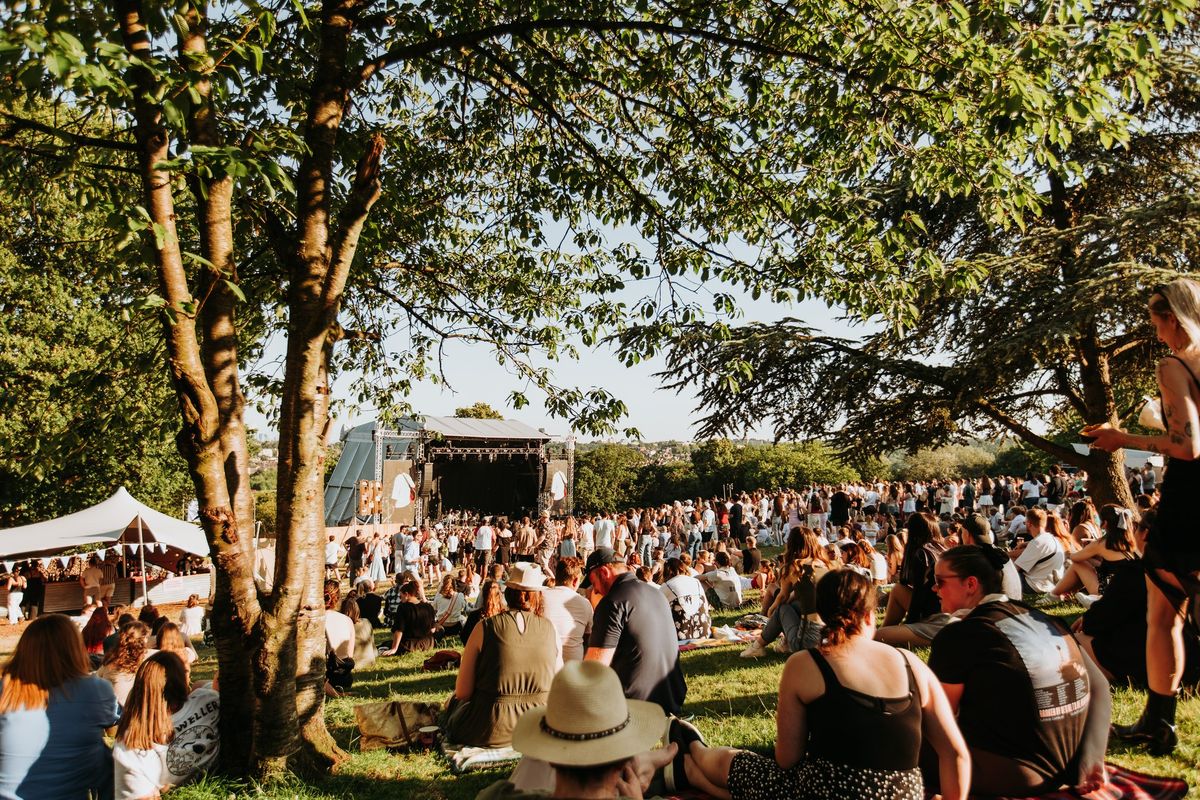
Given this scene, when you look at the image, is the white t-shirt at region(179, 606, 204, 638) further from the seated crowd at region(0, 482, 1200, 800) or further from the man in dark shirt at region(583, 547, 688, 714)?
the man in dark shirt at region(583, 547, 688, 714)

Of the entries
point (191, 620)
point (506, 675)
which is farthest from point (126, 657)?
point (191, 620)

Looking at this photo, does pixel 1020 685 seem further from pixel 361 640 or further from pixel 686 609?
pixel 361 640

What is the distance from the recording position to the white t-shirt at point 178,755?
3.86m

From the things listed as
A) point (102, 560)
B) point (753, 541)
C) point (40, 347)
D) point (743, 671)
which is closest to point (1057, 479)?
point (753, 541)

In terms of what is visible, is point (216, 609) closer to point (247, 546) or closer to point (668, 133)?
point (247, 546)

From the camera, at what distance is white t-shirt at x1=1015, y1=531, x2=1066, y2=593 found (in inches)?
335

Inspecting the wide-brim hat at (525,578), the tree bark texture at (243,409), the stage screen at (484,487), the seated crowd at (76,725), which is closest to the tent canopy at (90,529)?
the tree bark texture at (243,409)

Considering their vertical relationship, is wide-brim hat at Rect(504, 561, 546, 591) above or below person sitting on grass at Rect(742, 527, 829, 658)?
above

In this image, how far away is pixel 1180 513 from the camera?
3080 millimetres

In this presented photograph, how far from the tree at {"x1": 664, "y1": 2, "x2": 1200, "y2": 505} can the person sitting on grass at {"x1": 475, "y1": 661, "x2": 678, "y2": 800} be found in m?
8.67

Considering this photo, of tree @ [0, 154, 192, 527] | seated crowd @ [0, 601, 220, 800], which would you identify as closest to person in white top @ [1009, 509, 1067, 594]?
seated crowd @ [0, 601, 220, 800]

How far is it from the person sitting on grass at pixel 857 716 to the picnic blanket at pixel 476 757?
7.97ft

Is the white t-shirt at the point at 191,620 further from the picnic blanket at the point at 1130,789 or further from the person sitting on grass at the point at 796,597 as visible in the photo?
the picnic blanket at the point at 1130,789

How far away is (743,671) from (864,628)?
439 cm
